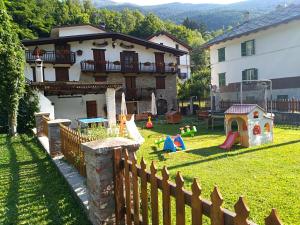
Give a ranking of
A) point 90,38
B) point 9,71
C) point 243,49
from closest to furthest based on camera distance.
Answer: point 9,71 < point 243,49 < point 90,38

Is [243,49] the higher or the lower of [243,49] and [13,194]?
the higher

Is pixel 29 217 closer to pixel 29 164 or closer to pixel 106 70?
pixel 29 164

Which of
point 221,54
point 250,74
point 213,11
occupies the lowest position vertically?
point 250,74

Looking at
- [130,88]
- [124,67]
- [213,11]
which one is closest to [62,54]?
[124,67]

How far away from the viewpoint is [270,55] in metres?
23.9

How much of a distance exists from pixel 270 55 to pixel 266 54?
0.40 metres

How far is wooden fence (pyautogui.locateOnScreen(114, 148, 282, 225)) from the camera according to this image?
2.12 metres

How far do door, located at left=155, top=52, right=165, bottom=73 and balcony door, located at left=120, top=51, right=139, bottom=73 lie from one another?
232 cm

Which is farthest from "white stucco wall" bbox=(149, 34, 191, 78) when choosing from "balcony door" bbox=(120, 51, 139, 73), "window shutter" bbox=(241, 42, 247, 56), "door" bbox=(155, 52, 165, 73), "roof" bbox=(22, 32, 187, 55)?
"window shutter" bbox=(241, 42, 247, 56)

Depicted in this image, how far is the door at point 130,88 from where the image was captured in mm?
31188

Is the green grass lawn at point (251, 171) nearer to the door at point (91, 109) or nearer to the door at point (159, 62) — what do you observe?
the door at point (91, 109)

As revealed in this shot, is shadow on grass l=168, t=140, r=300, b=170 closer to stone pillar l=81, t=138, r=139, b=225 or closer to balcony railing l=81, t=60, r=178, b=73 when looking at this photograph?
stone pillar l=81, t=138, r=139, b=225

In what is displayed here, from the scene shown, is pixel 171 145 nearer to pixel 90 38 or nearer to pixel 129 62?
pixel 90 38

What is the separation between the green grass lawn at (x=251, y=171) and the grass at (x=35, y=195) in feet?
8.00
